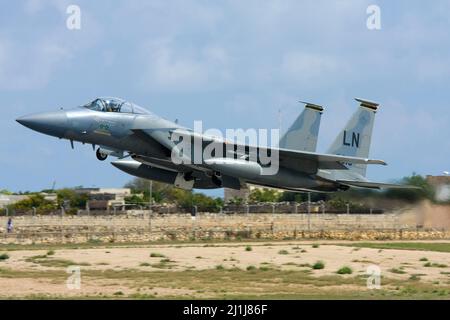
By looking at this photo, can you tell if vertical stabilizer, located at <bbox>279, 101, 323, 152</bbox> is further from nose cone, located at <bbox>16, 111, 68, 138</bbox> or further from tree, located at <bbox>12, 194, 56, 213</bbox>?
tree, located at <bbox>12, 194, 56, 213</bbox>

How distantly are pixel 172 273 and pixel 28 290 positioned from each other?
5.16 m

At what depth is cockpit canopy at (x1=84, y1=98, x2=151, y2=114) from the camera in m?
28.9

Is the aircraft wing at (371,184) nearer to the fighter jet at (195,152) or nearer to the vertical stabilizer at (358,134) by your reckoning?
the fighter jet at (195,152)

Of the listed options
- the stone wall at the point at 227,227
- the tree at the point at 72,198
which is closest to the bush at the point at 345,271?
the stone wall at the point at 227,227

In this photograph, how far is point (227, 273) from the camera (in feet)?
82.3

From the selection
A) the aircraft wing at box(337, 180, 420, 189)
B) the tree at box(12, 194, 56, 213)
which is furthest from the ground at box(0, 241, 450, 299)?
the tree at box(12, 194, 56, 213)

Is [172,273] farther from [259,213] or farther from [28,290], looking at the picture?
[259,213]

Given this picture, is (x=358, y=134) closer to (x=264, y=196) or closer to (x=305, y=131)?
(x=305, y=131)

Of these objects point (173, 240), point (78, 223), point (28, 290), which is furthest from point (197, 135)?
point (78, 223)

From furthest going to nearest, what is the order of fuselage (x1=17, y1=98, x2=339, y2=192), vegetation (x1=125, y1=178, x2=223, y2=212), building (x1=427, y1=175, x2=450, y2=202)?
vegetation (x1=125, y1=178, x2=223, y2=212) < building (x1=427, y1=175, x2=450, y2=202) < fuselage (x1=17, y1=98, x2=339, y2=192)

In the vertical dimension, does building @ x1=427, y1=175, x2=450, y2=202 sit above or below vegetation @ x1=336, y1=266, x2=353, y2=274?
above

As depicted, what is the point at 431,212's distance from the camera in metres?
36.6

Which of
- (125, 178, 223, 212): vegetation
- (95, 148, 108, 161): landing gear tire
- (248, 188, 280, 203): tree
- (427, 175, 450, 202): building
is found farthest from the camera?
(248, 188, 280, 203): tree

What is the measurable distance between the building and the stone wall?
23.8 inches
